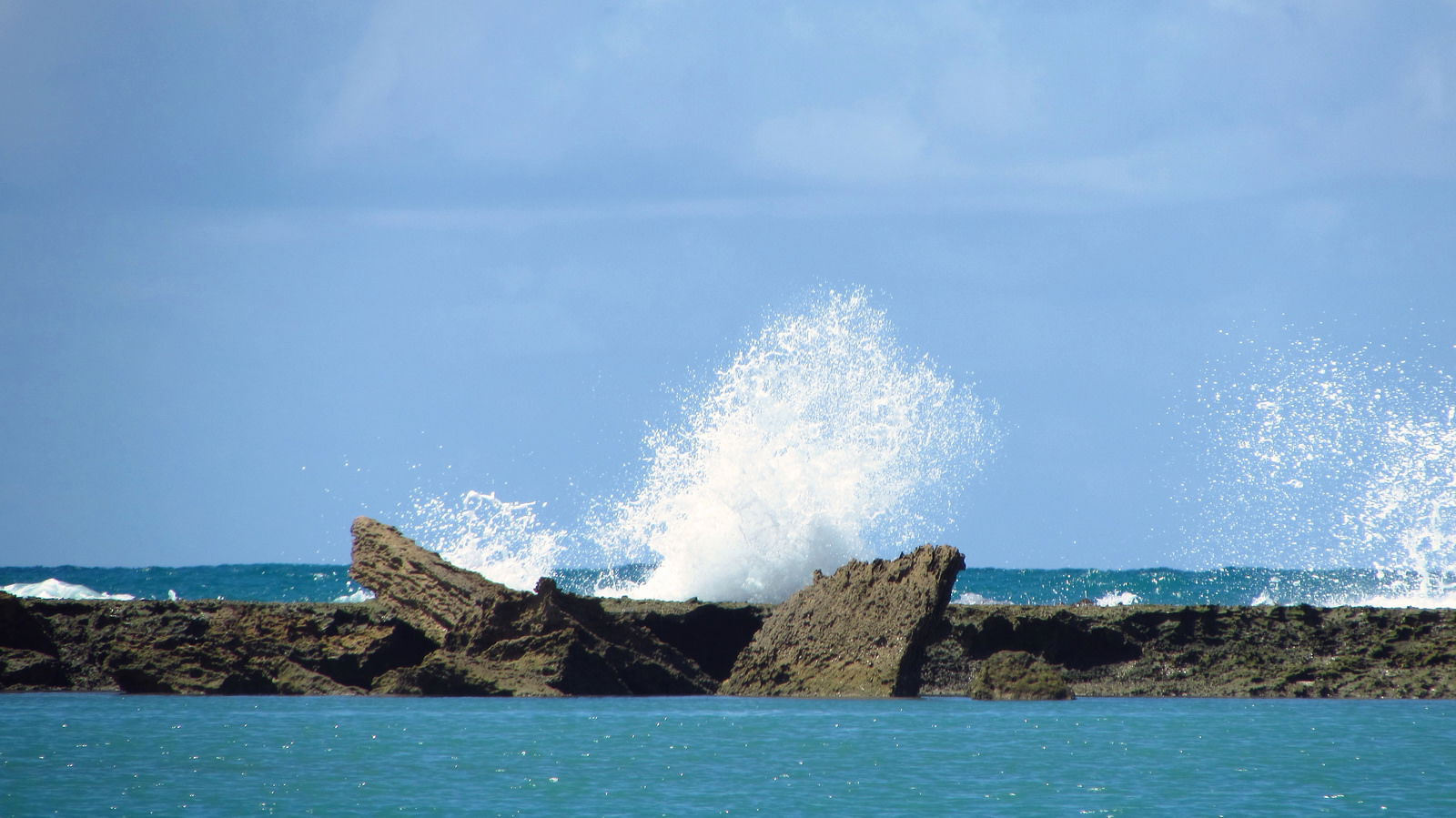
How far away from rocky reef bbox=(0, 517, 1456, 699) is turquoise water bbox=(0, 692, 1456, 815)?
480 millimetres

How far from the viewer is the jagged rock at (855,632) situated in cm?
1678

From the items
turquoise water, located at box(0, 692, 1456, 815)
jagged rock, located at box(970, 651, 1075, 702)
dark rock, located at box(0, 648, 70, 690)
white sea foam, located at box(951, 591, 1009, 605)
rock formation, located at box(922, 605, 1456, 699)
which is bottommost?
turquoise water, located at box(0, 692, 1456, 815)

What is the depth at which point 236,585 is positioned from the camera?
60.9 meters

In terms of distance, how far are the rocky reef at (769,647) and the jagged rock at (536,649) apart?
0.07 ft

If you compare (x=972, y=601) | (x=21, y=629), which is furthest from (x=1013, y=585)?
(x=21, y=629)

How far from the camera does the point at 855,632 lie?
17328mm

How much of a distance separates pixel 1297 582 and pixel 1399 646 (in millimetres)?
59315

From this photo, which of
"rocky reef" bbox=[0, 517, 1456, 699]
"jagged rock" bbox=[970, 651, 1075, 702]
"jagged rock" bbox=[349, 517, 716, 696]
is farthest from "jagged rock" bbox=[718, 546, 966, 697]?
"jagged rock" bbox=[970, 651, 1075, 702]

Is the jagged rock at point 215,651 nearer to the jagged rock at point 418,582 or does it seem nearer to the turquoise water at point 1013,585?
the jagged rock at point 418,582

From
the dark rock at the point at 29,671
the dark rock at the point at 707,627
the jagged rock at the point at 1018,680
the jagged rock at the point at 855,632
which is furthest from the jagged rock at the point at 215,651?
the jagged rock at the point at 1018,680

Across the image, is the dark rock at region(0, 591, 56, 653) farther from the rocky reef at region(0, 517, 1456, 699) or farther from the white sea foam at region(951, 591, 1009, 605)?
the white sea foam at region(951, 591, 1009, 605)

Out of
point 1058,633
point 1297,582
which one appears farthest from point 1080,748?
point 1297,582

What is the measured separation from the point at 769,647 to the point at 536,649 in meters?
2.69

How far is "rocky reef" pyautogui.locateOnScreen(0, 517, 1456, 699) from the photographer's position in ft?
56.4
